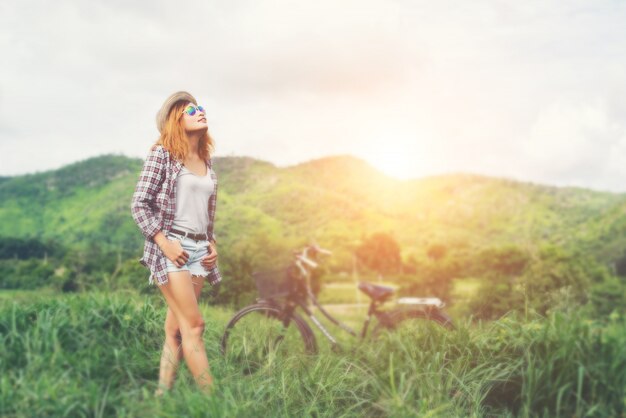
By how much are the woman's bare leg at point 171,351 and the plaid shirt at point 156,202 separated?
29 centimetres

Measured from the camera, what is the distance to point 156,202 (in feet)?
10.3

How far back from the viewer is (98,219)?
5725 centimetres

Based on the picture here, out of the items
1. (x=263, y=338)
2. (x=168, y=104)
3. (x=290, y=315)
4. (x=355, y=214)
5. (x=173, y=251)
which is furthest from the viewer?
(x=355, y=214)

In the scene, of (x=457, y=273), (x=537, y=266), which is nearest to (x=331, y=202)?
(x=457, y=273)

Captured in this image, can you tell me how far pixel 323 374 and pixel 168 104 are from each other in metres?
1.86

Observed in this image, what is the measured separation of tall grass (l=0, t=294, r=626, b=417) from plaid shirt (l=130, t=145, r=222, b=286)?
0.55 metres

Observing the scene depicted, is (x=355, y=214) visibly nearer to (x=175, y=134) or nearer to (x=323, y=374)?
(x=323, y=374)

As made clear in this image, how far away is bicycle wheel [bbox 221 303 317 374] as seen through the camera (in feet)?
12.3

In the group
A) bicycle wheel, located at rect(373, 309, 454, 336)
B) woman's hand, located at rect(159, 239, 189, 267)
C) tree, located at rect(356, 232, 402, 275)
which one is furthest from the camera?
tree, located at rect(356, 232, 402, 275)

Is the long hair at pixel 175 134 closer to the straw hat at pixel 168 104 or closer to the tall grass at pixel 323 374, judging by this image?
the straw hat at pixel 168 104

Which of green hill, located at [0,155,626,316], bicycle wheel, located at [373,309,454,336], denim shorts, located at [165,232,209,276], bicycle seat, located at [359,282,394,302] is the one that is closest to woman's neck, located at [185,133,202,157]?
denim shorts, located at [165,232,209,276]

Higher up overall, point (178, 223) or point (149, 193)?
point (149, 193)

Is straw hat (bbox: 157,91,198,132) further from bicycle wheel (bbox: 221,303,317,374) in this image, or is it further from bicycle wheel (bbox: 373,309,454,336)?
bicycle wheel (bbox: 373,309,454,336)

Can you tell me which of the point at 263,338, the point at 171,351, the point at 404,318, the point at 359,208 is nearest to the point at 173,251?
the point at 171,351
